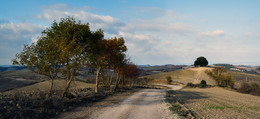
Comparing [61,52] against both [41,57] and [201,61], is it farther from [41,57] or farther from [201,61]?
[201,61]

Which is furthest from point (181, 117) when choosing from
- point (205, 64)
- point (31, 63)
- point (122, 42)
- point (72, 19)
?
point (205, 64)

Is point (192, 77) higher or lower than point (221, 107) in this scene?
lower

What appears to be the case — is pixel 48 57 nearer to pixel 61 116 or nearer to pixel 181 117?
pixel 61 116

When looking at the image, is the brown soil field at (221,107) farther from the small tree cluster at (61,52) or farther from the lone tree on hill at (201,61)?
the lone tree on hill at (201,61)

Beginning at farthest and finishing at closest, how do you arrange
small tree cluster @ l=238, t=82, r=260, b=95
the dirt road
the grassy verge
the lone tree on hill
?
1. the lone tree on hill
2. small tree cluster @ l=238, t=82, r=260, b=95
3. the grassy verge
4. the dirt road

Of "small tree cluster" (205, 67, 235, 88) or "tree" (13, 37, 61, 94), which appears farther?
"small tree cluster" (205, 67, 235, 88)

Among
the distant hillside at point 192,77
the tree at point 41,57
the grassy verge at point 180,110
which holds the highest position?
the tree at point 41,57

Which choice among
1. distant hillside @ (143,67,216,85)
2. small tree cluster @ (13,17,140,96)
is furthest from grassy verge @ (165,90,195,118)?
distant hillside @ (143,67,216,85)

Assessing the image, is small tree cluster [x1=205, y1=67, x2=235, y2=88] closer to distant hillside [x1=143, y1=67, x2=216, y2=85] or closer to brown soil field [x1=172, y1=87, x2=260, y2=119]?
distant hillside [x1=143, y1=67, x2=216, y2=85]

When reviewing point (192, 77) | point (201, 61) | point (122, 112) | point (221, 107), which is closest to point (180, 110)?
point (122, 112)

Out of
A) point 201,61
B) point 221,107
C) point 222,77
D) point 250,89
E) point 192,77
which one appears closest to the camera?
point 221,107

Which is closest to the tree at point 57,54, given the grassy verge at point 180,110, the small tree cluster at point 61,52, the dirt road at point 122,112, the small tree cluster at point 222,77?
the small tree cluster at point 61,52

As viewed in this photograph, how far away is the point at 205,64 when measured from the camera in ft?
426

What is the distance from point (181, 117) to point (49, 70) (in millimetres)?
12972
